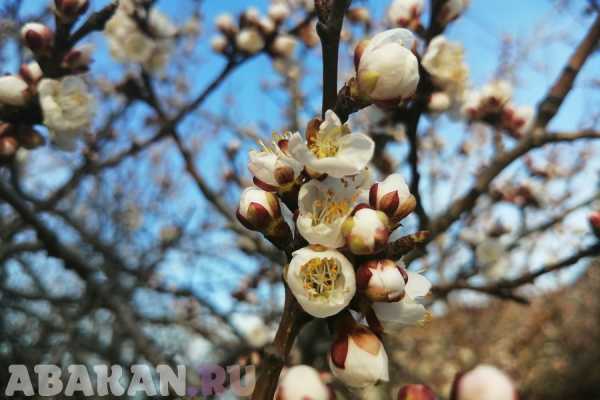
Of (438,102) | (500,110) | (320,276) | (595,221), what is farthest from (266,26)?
(320,276)

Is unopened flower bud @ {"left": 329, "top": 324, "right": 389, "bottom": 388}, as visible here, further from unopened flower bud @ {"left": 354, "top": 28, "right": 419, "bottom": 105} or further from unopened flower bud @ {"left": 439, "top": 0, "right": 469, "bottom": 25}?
unopened flower bud @ {"left": 439, "top": 0, "right": 469, "bottom": 25}

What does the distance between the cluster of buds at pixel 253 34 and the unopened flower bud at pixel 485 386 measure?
2.16 meters

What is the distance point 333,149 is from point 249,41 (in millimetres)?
1923

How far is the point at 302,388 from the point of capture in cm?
83

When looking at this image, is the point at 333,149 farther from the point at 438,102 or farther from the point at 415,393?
the point at 438,102

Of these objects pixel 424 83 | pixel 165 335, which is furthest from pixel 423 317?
pixel 165 335

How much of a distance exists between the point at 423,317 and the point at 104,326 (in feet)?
11.6

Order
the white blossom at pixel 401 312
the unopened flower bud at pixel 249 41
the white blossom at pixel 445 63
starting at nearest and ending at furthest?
the white blossom at pixel 401 312 → the white blossom at pixel 445 63 → the unopened flower bud at pixel 249 41

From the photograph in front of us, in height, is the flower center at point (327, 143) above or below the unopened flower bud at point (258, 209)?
above

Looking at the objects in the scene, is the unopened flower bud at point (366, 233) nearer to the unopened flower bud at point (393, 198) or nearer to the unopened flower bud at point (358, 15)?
the unopened flower bud at point (393, 198)

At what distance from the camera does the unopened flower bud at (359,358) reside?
2.71 feet

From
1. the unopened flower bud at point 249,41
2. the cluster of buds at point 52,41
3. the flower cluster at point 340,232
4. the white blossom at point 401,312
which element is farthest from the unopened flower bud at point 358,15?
the white blossom at point 401,312

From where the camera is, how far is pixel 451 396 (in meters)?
0.81

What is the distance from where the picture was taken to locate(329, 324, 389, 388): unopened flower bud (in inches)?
32.6
